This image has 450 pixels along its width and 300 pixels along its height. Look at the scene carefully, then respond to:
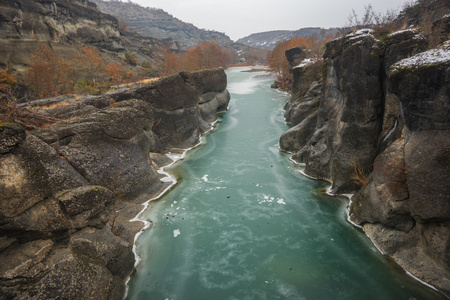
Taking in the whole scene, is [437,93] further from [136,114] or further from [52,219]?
[136,114]

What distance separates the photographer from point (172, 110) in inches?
893

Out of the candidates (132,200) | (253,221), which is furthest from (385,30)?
(132,200)

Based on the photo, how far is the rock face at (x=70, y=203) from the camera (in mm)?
6730

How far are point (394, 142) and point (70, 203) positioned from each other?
13.4 meters

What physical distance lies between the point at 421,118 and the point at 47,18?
196 ft

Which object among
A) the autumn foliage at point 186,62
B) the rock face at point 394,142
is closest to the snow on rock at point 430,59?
the rock face at point 394,142

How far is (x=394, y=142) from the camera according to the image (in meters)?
10.8

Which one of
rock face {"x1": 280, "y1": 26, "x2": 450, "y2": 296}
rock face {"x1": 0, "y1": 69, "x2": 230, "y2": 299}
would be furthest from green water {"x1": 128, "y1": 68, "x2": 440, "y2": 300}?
rock face {"x1": 0, "y1": 69, "x2": 230, "y2": 299}

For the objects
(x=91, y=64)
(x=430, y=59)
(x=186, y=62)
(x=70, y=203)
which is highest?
(x=91, y=64)

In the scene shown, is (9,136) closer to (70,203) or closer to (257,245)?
(70,203)

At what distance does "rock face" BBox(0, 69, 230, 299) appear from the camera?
265 inches

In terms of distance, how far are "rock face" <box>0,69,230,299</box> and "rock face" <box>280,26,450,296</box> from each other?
36.0ft

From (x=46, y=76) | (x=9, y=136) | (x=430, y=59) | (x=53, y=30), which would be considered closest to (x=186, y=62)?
(x=53, y=30)

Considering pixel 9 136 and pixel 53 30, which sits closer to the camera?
pixel 9 136
